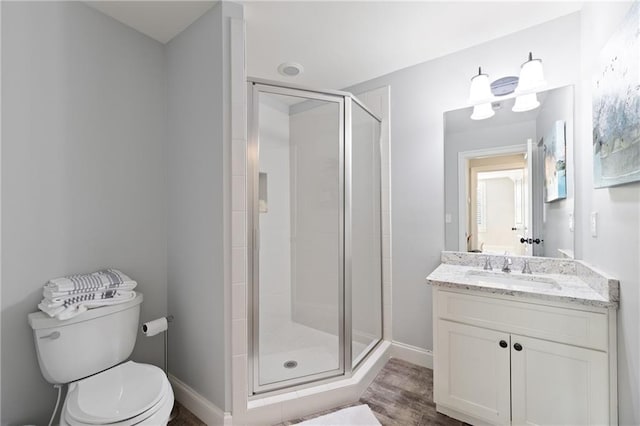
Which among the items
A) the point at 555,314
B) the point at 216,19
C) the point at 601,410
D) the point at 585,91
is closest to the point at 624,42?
the point at 585,91

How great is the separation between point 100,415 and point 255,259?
94 cm

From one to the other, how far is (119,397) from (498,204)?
249cm

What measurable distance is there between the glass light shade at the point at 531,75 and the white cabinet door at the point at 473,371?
1548mm

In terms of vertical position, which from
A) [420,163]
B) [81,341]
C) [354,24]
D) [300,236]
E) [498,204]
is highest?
[354,24]

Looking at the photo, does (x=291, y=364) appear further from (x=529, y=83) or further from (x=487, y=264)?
(x=529, y=83)

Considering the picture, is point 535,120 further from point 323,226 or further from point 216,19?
point 216,19

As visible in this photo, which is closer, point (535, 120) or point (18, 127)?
point (18, 127)

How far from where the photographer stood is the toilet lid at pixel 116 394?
→ 1.14m

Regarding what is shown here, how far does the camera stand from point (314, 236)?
2.15 metres

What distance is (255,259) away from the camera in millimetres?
1700

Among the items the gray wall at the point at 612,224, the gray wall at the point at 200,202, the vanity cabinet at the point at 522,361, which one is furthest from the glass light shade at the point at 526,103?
the gray wall at the point at 200,202

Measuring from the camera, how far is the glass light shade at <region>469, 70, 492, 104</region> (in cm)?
193

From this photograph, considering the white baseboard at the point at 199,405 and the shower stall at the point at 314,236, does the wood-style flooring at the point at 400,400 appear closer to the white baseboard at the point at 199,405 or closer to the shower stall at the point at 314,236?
the white baseboard at the point at 199,405

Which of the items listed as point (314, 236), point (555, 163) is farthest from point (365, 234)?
point (555, 163)
